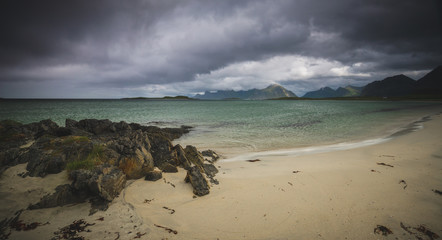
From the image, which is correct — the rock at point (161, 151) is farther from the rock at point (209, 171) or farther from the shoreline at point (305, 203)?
the rock at point (209, 171)

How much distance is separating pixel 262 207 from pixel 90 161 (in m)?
7.15

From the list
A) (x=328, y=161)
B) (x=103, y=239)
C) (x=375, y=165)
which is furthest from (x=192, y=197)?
(x=375, y=165)

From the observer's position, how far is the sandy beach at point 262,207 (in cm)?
489

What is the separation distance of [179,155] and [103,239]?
5642 millimetres

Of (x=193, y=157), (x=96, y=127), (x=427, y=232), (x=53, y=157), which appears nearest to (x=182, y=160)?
(x=193, y=157)

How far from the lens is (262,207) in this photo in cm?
607

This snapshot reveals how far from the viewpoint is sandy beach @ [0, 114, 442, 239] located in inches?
193

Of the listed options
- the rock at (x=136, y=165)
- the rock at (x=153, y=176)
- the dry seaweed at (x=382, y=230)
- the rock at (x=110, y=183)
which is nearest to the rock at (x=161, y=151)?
the rock at (x=136, y=165)

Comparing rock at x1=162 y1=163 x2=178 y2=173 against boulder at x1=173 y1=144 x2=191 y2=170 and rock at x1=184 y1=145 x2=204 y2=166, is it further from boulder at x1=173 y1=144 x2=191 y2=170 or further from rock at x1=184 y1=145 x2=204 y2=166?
rock at x1=184 y1=145 x2=204 y2=166

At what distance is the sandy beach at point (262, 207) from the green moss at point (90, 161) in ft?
1.74

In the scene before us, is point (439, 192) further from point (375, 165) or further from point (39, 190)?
point (39, 190)

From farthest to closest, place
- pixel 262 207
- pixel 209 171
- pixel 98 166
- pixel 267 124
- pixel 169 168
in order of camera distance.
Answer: pixel 267 124, pixel 209 171, pixel 169 168, pixel 98 166, pixel 262 207

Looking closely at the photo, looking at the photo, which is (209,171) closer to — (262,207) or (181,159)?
(181,159)

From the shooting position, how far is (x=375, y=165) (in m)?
9.76
